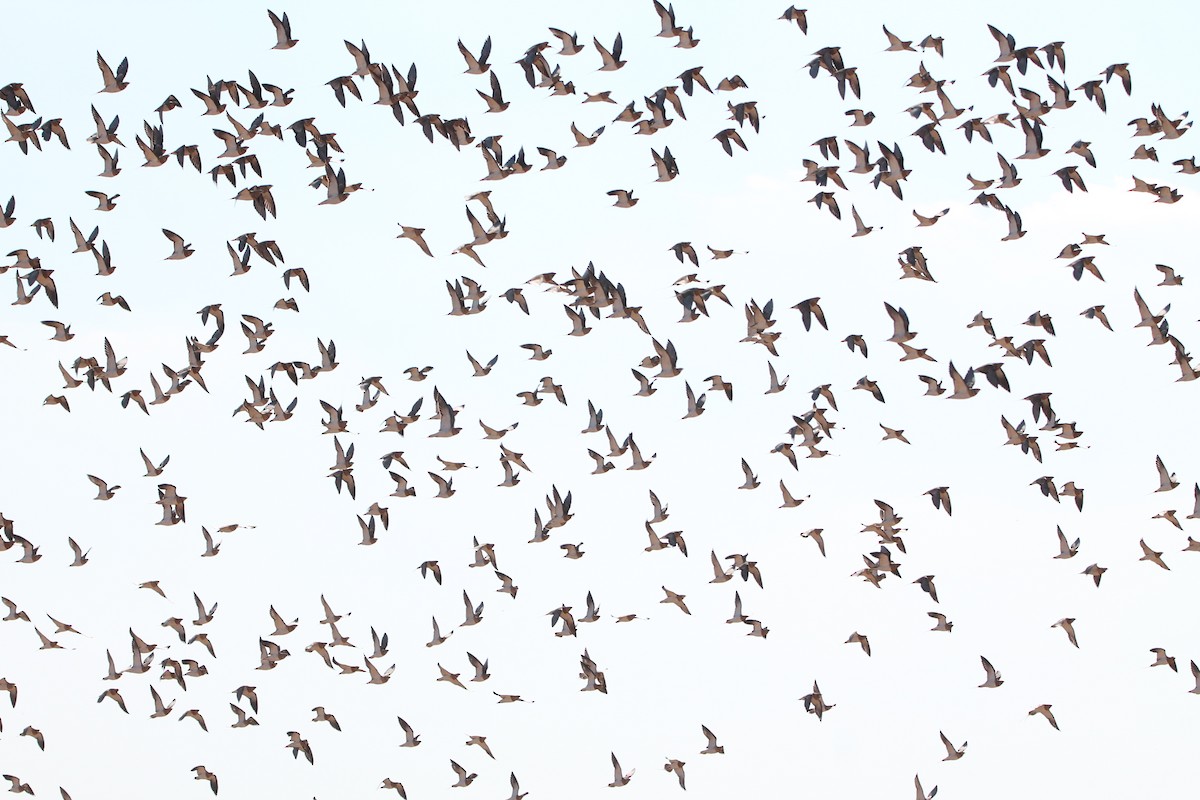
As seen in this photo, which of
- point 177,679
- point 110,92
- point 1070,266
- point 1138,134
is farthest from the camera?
point 177,679

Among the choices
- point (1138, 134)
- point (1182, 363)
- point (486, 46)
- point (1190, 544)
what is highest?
point (486, 46)

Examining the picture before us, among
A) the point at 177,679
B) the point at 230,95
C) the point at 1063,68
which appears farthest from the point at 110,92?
the point at 1063,68

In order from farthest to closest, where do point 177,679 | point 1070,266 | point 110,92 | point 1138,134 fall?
point 177,679 < point 1070,266 < point 1138,134 < point 110,92

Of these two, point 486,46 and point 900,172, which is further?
point 900,172

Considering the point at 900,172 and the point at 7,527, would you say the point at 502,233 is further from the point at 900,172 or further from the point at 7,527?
the point at 7,527

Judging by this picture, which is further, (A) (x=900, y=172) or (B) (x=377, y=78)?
(A) (x=900, y=172)

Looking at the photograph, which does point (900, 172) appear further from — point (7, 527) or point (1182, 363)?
point (7, 527)

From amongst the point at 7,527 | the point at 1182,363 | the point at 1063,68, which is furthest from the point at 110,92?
the point at 1182,363

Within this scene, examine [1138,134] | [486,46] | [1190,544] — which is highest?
[486,46]

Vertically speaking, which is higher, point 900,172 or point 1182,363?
point 900,172
